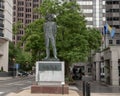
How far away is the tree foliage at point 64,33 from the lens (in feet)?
146

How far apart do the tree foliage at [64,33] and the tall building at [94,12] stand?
3060 inches

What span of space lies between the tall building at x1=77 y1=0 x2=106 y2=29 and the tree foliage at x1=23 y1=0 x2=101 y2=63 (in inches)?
3060

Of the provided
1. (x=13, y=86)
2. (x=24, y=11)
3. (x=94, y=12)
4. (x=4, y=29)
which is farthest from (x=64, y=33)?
(x=24, y=11)

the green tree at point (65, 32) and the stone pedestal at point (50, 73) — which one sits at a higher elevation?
the green tree at point (65, 32)

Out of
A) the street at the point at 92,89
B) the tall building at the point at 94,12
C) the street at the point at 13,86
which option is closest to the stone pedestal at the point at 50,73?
the street at the point at 92,89

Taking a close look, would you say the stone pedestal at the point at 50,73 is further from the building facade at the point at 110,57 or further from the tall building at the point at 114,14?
the tall building at the point at 114,14

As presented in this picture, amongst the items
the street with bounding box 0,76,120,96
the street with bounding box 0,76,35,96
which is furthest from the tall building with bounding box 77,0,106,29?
the street with bounding box 0,76,120,96

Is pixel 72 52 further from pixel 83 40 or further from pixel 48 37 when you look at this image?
pixel 48 37

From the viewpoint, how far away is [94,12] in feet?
413

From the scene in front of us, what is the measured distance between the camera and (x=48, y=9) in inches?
1802

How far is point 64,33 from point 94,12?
3225 inches

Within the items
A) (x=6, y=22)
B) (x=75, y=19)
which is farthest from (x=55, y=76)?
(x=6, y=22)

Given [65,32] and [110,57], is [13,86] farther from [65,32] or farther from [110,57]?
[110,57]

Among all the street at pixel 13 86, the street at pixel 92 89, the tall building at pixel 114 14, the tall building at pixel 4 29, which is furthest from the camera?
the tall building at pixel 114 14
